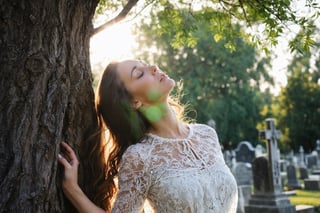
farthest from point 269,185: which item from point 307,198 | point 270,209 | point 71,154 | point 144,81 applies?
point 71,154

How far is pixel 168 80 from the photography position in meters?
2.67

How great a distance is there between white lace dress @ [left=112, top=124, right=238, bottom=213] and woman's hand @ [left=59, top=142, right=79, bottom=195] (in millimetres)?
324

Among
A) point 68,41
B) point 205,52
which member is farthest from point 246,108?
point 68,41

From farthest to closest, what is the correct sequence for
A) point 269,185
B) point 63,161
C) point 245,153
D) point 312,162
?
point 312,162
point 245,153
point 269,185
point 63,161

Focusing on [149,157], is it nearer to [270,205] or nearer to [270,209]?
[270,209]

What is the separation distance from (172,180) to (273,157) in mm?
7830

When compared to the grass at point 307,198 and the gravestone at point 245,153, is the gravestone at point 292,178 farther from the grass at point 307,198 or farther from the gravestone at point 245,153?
the gravestone at point 245,153

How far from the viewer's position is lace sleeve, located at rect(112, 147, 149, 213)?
99.2 inches

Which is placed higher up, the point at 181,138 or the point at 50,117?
the point at 50,117

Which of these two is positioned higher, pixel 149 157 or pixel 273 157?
pixel 149 157

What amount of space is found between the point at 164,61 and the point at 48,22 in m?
28.2

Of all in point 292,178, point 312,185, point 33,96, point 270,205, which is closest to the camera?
point 33,96

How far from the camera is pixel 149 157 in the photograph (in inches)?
103

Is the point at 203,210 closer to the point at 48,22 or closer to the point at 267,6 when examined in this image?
the point at 48,22
